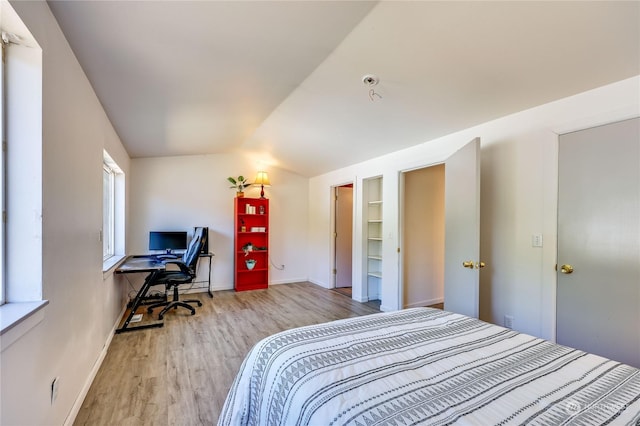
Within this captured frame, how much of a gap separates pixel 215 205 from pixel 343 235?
96.2 inches

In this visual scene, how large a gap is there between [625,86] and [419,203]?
2.47m

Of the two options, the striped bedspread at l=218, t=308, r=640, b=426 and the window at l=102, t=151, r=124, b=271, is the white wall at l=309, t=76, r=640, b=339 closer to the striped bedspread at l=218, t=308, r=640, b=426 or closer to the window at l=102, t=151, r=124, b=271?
the striped bedspread at l=218, t=308, r=640, b=426

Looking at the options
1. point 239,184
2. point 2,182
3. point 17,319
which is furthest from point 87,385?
point 239,184

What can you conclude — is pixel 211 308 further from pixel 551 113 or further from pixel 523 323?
pixel 551 113

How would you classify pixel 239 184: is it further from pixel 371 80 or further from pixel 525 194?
pixel 525 194

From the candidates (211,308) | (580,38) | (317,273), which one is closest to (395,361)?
(580,38)

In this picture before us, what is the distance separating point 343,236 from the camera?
559 cm

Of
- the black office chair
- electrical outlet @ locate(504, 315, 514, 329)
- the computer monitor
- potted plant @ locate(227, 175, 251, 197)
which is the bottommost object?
electrical outlet @ locate(504, 315, 514, 329)

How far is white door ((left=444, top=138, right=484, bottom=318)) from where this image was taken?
8.18 ft

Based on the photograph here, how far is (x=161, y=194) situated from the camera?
16.1ft

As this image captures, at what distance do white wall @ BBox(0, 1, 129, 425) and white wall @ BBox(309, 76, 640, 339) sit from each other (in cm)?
321

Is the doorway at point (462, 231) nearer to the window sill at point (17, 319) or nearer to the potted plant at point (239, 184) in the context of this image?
the window sill at point (17, 319)

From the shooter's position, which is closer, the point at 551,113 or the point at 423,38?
the point at 423,38

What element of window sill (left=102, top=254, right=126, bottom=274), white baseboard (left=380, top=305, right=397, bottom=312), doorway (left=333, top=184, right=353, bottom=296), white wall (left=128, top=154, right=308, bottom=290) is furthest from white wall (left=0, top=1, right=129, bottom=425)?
doorway (left=333, top=184, right=353, bottom=296)
